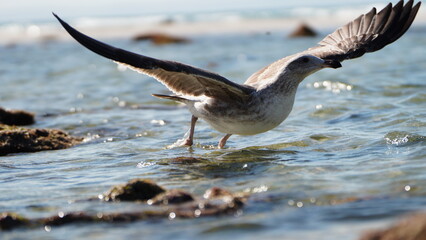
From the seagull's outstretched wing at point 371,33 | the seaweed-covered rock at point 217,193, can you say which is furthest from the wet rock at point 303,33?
the seaweed-covered rock at point 217,193

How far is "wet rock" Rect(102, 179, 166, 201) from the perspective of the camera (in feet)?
18.0

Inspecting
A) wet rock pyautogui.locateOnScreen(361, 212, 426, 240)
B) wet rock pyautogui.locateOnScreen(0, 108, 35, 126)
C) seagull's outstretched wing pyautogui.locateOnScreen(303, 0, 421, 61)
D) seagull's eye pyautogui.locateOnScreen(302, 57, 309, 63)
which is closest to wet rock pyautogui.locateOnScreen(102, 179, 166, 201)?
wet rock pyautogui.locateOnScreen(361, 212, 426, 240)

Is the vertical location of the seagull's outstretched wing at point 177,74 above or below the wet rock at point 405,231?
above

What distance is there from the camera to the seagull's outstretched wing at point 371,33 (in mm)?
8641

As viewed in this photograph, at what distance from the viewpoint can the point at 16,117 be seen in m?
10.2

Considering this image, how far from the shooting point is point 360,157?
698cm

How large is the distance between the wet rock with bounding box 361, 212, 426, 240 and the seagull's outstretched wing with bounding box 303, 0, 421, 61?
4591 millimetres

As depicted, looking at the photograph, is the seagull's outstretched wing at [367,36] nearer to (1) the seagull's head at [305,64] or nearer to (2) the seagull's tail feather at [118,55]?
(1) the seagull's head at [305,64]

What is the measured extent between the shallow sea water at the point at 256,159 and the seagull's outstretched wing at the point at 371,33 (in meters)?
0.99

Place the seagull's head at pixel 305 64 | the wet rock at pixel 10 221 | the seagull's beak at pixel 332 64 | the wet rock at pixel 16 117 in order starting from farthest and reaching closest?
the wet rock at pixel 16 117 → the seagull's head at pixel 305 64 → the seagull's beak at pixel 332 64 → the wet rock at pixel 10 221

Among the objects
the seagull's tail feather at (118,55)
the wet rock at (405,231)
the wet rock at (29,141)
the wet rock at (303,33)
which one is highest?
the wet rock at (303,33)

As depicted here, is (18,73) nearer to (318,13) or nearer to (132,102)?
(132,102)

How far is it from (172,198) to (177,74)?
2458 millimetres

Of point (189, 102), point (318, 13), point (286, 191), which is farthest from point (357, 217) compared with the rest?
point (318, 13)
